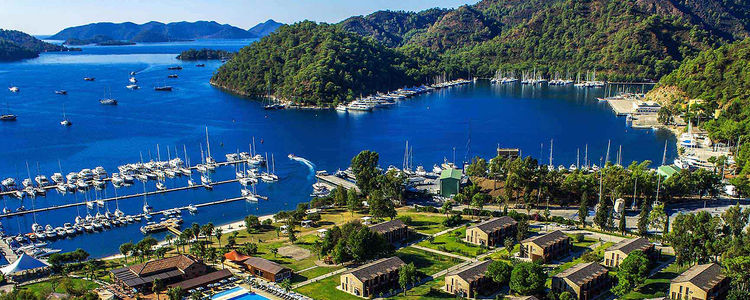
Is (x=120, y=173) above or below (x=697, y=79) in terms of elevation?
below

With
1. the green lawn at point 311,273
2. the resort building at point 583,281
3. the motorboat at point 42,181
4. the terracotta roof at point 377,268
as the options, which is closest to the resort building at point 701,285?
the resort building at point 583,281

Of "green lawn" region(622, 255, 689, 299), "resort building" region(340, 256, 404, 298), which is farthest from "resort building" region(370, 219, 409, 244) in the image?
"green lawn" region(622, 255, 689, 299)

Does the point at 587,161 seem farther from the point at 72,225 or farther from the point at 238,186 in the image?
the point at 72,225

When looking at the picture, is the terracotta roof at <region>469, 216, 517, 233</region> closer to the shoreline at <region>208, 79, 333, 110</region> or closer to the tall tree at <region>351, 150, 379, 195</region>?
the tall tree at <region>351, 150, 379, 195</region>

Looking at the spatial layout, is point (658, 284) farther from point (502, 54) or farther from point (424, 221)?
point (502, 54)

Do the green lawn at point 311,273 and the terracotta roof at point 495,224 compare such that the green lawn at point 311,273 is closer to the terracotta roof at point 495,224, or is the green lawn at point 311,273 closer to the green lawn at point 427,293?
the green lawn at point 427,293

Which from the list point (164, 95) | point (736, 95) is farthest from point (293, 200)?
point (164, 95)
